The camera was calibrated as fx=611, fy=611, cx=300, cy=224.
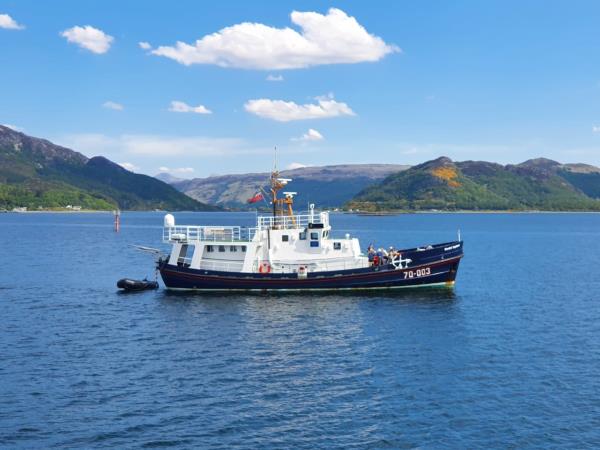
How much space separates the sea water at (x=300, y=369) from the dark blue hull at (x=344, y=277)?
1343mm

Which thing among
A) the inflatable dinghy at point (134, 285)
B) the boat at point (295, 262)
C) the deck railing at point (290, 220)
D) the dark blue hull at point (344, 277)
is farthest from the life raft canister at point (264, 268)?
the inflatable dinghy at point (134, 285)

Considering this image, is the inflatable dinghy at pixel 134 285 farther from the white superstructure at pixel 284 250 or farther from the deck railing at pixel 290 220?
the deck railing at pixel 290 220

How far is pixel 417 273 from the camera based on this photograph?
6222 centimetres

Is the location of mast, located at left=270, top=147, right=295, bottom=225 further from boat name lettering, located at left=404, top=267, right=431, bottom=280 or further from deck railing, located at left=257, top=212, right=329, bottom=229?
boat name lettering, located at left=404, top=267, right=431, bottom=280

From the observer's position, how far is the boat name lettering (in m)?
61.9

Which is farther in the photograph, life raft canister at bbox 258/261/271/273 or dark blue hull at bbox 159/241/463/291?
life raft canister at bbox 258/261/271/273

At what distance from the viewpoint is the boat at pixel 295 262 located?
200 ft

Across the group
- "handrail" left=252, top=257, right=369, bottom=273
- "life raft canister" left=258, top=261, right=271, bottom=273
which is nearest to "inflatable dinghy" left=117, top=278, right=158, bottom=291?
"handrail" left=252, top=257, right=369, bottom=273

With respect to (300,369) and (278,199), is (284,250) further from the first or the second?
(300,369)

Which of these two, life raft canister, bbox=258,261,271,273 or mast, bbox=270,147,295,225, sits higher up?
mast, bbox=270,147,295,225

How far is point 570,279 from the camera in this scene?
75.8m

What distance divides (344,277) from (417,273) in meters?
7.69

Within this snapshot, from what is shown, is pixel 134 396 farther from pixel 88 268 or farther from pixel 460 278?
pixel 88 268

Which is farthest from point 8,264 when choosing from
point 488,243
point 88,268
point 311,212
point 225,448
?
point 488,243
